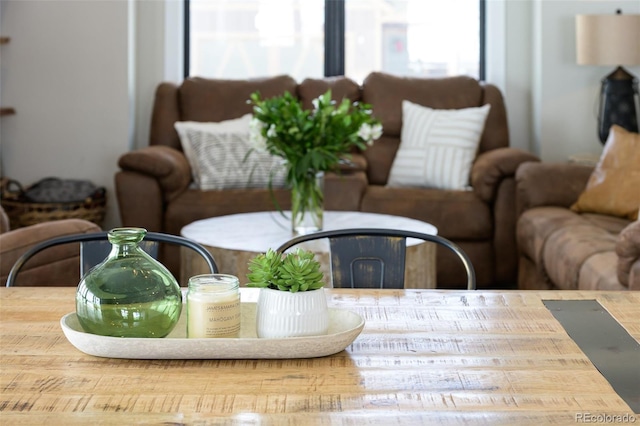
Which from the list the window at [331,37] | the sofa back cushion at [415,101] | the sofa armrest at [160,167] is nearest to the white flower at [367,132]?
the sofa armrest at [160,167]

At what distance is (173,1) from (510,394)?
509cm

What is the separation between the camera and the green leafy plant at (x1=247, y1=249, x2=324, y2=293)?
1356mm

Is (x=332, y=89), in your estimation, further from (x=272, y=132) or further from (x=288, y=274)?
(x=288, y=274)

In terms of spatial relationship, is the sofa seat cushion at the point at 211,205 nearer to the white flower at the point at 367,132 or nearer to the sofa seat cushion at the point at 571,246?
Answer: the sofa seat cushion at the point at 571,246

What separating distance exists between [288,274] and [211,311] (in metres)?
0.13

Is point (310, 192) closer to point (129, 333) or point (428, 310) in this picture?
point (428, 310)

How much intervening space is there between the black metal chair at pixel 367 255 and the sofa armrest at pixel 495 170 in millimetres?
2704

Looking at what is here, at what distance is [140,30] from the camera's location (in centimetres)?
579

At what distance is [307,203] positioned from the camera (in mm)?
3373

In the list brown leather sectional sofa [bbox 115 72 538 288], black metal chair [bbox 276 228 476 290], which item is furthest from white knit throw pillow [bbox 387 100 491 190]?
black metal chair [bbox 276 228 476 290]

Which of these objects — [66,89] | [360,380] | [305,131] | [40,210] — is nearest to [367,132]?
[305,131]

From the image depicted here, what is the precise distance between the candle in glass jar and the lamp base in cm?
407

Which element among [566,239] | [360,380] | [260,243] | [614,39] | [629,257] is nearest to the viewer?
[360,380]

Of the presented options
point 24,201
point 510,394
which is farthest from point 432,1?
point 510,394
